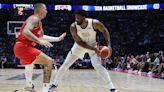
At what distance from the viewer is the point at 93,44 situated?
23.5 feet

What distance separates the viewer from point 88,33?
7.00 m

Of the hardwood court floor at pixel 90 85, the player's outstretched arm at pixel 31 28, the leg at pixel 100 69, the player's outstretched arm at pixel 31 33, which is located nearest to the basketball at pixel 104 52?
the leg at pixel 100 69

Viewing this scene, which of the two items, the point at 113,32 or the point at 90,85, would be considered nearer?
the point at 90,85

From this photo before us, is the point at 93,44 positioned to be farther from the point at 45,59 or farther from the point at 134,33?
the point at 134,33

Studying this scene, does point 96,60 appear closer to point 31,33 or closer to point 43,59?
point 43,59

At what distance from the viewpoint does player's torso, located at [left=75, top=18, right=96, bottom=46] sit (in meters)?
6.94

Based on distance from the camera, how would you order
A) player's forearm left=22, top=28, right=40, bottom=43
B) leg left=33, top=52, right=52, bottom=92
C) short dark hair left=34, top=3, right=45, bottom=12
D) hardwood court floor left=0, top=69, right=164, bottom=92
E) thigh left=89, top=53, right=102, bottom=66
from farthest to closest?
hardwood court floor left=0, top=69, right=164, bottom=92
thigh left=89, top=53, right=102, bottom=66
short dark hair left=34, top=3, right=45, bottom=12
leg left=33, top=52, right=52, bottom=92
player's forearm left=22, top=28, right=40, bottom=43

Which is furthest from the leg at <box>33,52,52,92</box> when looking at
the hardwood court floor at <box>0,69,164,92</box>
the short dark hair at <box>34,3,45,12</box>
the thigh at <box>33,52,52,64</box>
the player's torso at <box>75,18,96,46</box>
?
the hardwood court floor at <box>0,69,164,92</box>

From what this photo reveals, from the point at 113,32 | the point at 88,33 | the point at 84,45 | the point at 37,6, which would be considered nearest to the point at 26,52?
the point at 37,6

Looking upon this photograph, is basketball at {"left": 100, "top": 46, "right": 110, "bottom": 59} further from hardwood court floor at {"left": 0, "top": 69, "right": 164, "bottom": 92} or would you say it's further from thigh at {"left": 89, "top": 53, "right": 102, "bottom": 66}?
hardwood court floor at {"left": 0, "top": 69, "right": 164, "bottom": 92}

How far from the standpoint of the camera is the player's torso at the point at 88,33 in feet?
22.8

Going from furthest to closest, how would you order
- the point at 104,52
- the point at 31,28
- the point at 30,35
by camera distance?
1. the point at 104,52
2. the point at 31,28
3. the point at 30,35

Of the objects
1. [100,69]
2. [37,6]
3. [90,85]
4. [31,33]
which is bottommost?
[90,85]

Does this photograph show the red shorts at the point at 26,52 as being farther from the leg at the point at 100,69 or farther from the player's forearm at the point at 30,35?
the leg at the point at 100,69
